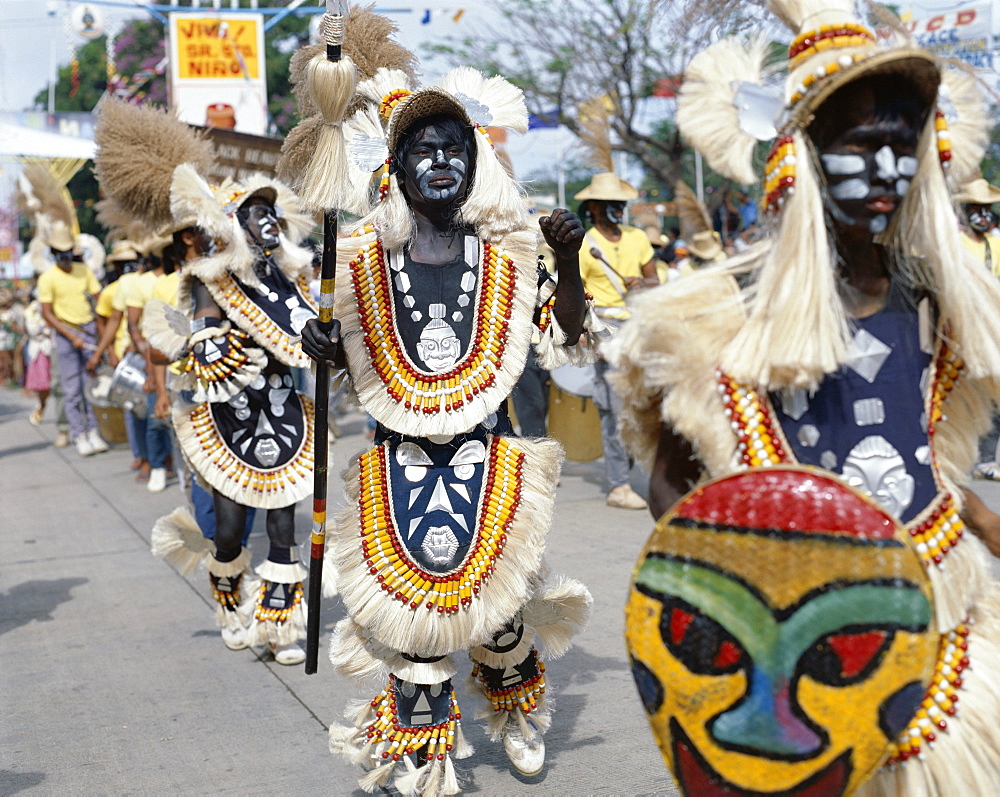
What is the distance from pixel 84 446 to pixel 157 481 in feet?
8.69

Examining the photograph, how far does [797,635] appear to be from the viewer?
1.84 meters

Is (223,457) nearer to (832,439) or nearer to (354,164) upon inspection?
(354,164)

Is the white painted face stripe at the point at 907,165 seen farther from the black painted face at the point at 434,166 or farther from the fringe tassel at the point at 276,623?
the fringe tassel at the point at 276,623

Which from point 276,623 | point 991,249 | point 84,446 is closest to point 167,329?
point 276,623

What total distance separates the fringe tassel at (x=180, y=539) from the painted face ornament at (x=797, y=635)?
13.0ft

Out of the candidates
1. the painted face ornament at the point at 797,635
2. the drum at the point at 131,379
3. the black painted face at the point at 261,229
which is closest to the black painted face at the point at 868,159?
the painted face ornament at the point at 797,635

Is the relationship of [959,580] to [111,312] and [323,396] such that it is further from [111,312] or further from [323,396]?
[111,312]

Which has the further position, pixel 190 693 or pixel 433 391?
pixel 190 693

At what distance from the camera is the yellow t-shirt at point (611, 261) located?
26.6 feet

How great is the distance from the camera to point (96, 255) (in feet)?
42.4

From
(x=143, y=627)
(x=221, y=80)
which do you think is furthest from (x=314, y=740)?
(x=221, y=80)

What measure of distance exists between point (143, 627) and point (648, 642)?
4309mm

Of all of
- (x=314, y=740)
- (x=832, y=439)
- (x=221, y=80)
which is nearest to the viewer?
(x=832, y=439)

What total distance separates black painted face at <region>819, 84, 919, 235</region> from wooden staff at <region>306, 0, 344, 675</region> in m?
1.60
